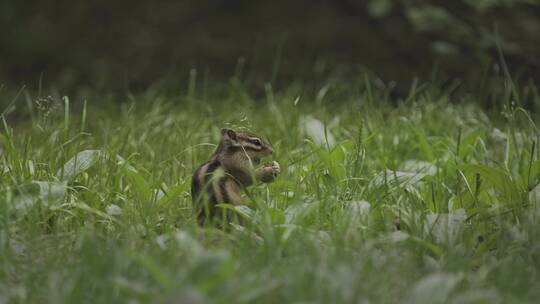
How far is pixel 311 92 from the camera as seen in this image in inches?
307

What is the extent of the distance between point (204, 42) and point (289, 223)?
5.56 meters

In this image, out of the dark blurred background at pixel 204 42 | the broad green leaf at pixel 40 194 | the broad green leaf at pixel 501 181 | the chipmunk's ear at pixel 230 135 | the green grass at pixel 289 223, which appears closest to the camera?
the green grass at pixel 289 223

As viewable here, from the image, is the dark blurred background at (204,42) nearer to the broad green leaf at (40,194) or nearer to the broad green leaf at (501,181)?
the broad green leaf at (501,181)

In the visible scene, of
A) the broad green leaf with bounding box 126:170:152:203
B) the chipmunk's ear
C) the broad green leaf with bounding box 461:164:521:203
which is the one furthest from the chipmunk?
the broad green leaf with bounding box 461:164:521:203

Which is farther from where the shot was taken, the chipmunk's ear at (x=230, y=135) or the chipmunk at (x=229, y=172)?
the chipmunk's ear at (x=230, y=135)

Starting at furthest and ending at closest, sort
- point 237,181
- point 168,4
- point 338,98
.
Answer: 1. point 168,4
2. point 338,98
3. point 237,181

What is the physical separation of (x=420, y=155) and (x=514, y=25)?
8.98 feet

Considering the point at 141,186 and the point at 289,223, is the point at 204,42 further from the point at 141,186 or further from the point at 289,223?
the point at 289,223

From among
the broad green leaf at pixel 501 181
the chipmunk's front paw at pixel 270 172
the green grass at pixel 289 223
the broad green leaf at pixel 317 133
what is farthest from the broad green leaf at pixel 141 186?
the broad green leaf at pixel 501 181

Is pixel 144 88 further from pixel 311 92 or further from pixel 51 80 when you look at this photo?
pixel 311 92

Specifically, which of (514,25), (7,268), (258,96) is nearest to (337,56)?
(258,96)

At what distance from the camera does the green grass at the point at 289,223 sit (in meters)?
2.82

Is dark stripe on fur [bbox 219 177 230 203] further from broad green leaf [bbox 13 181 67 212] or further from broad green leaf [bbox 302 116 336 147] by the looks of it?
broad green leaf [bbox 302 116 336 147]

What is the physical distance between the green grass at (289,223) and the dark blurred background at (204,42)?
2.67m
